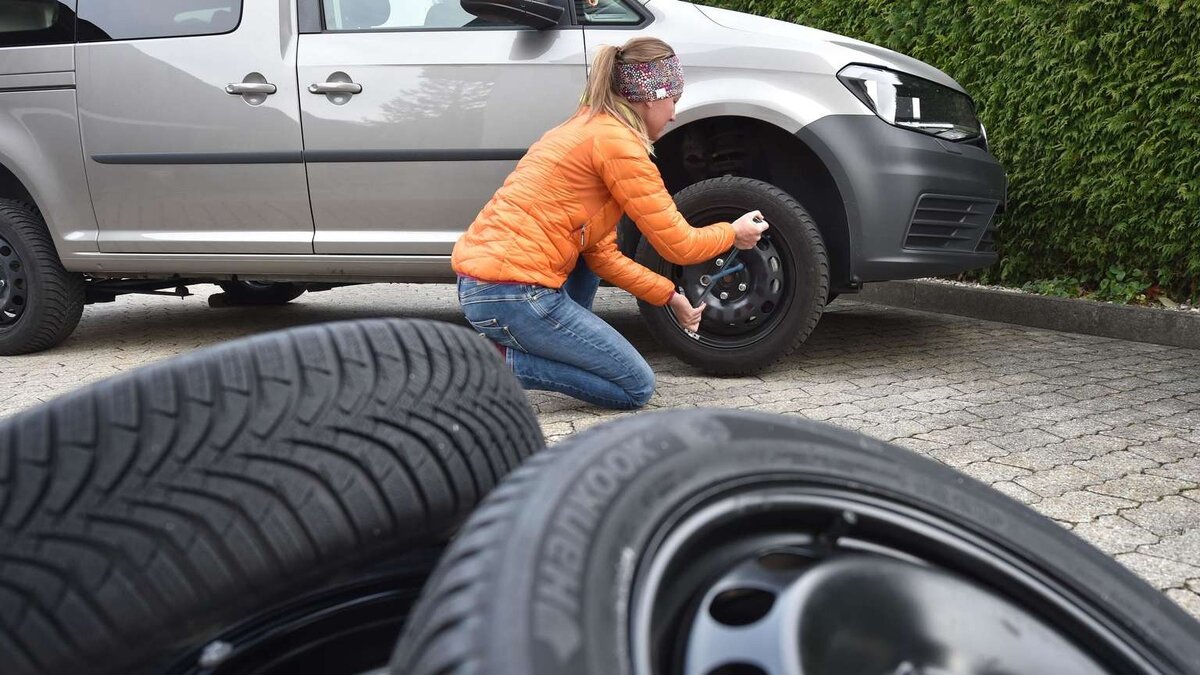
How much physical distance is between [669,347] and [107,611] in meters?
3.01

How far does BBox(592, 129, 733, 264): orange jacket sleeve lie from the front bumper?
565 millimetres

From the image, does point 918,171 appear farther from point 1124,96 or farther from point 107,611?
point 107,611

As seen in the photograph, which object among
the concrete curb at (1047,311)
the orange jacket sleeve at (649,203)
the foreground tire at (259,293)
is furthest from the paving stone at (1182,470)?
the foreground tire at (259,293)

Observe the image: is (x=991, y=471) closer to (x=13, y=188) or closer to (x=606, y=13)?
(x=606, y=13)

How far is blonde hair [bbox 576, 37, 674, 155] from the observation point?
3.48 metres

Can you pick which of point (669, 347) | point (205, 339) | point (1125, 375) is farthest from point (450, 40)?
point (1125, 375)

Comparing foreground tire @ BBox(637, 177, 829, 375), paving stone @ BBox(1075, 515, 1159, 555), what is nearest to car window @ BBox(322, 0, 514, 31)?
A: foreground tire @ BBox(637, 177, 829, 375)

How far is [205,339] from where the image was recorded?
5395 mm

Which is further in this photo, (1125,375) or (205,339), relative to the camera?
(205,339)

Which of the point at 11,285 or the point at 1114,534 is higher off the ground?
the point at 1114,534

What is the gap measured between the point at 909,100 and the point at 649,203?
124cm

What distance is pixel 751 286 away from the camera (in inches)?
155

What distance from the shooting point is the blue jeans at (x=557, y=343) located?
3.50m

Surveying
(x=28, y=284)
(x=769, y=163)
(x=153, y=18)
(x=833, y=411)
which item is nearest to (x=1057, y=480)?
(x=833, y=411)
